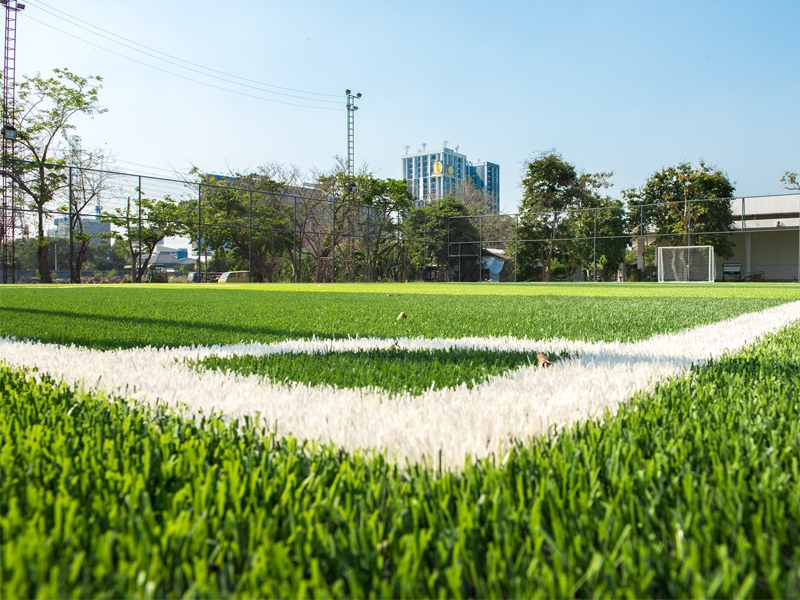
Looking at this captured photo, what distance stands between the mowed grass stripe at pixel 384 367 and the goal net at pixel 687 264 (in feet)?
71.4

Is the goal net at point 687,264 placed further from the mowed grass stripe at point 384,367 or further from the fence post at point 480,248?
the mowed grass stripe at point 384,367

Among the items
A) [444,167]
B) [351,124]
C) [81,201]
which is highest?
[444,167]

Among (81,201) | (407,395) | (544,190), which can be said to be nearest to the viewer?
(407,395)

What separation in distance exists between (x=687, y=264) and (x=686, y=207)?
2.56m

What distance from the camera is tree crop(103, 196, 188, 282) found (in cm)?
1914

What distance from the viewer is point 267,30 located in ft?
50.8

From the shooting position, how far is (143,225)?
63.9ft

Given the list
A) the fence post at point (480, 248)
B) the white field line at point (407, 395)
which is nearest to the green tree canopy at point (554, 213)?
the fence post at point (480, 248)

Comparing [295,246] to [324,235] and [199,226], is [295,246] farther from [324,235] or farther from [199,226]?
[199,226]

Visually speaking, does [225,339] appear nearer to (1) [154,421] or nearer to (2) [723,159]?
(1) [154,421]

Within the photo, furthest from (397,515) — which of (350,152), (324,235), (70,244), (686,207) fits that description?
(350,152)

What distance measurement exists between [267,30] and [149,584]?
56.2 ft

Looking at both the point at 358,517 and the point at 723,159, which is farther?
the point at 723,159

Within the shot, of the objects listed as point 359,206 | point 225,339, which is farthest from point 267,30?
point 225,339
